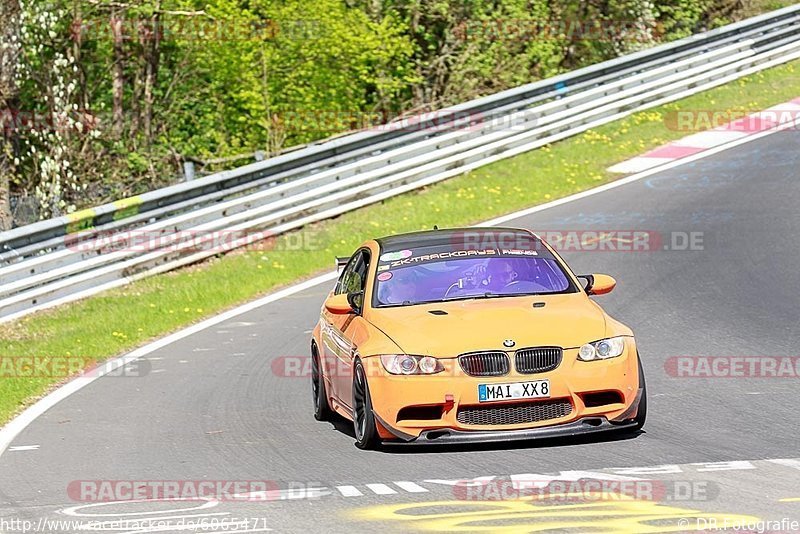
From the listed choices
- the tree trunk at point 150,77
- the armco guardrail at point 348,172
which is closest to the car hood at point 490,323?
the armco guardrail at point 348,172

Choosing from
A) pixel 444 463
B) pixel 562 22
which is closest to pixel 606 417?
pixel 444 463

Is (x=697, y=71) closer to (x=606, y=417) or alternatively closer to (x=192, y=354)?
(x=192, y=354)

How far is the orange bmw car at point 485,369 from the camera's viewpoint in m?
8.75

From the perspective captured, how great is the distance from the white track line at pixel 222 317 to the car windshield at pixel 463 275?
3.06 metres

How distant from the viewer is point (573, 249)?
17234 mm

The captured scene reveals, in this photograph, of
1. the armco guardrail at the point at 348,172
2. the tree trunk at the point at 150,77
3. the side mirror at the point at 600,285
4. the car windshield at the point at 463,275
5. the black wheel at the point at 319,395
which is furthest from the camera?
the tree trunk at the point at 150,77

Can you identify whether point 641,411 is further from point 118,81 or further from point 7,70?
point 118,81

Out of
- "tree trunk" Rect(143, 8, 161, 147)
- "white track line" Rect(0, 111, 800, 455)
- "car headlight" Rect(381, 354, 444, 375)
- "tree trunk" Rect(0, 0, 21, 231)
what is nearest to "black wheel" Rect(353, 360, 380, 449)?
"car headlight" Rect(381, 354, 444, 375)

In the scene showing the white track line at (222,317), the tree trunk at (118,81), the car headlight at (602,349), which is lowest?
the white track line at (222,317)

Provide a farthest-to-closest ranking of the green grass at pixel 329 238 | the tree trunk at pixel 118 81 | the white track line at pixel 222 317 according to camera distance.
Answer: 1. the tree trunk at pixel 118 81
2. the green grass at pixel 329 238
3. the white track line at pixel 222 317

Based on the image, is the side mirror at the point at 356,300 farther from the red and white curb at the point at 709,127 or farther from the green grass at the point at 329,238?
the red and white curb at the point at 709,127

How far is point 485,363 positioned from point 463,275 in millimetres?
1540

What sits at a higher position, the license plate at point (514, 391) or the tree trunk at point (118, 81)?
the tree trunk at point (118, 81)

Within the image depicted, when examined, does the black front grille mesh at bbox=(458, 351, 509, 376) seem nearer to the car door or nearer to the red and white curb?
the car door
